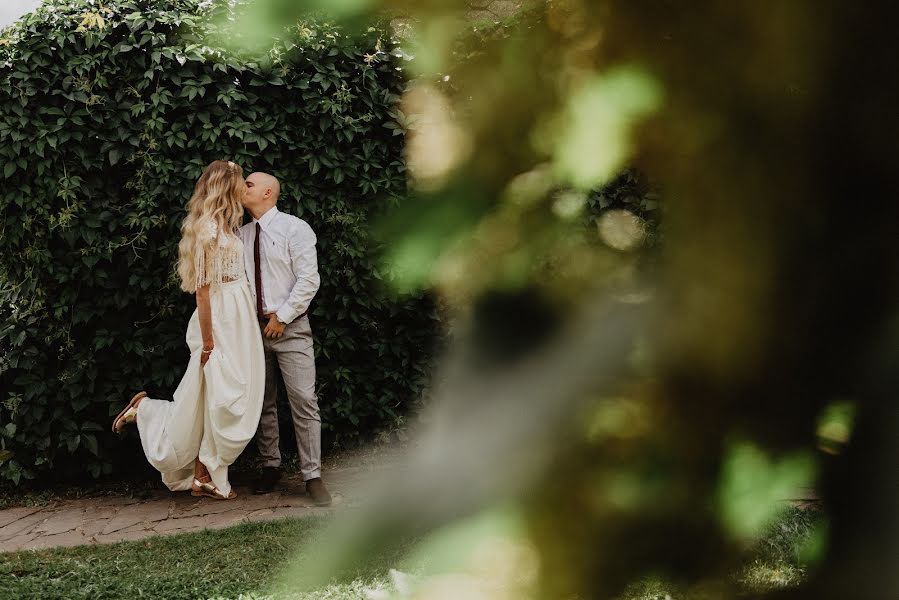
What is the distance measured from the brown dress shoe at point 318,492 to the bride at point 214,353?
0.46 metres

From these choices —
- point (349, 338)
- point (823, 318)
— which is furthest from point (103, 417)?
point (823, 318)

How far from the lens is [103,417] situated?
498 cm

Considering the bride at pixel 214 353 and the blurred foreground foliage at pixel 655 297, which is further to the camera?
the bride at pixel 214 353

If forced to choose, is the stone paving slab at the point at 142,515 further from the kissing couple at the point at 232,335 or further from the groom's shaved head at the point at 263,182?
the groom's shaved head at the point at 263,182

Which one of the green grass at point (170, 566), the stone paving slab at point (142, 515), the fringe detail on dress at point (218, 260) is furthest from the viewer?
the fringe detail on dress at point (218, 260)

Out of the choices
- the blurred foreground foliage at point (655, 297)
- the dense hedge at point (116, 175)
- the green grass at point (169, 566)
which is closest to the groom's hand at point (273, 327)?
the dense hedge at point (116, 175)

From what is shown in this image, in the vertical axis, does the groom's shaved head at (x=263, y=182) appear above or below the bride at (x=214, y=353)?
above

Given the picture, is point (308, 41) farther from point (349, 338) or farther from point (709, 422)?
point (349, 338)

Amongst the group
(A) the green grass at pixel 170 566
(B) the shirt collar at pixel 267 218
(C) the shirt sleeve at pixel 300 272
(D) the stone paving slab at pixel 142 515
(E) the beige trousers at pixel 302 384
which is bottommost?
(A) the green grass at pixel 170 566

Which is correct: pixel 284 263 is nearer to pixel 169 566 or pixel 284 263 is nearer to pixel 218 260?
pixel 218 260

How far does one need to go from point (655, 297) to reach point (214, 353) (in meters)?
4.22

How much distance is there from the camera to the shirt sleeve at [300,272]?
443 cm

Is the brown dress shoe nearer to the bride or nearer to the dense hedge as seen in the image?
the bride

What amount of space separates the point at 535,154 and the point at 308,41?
0.29 metres
